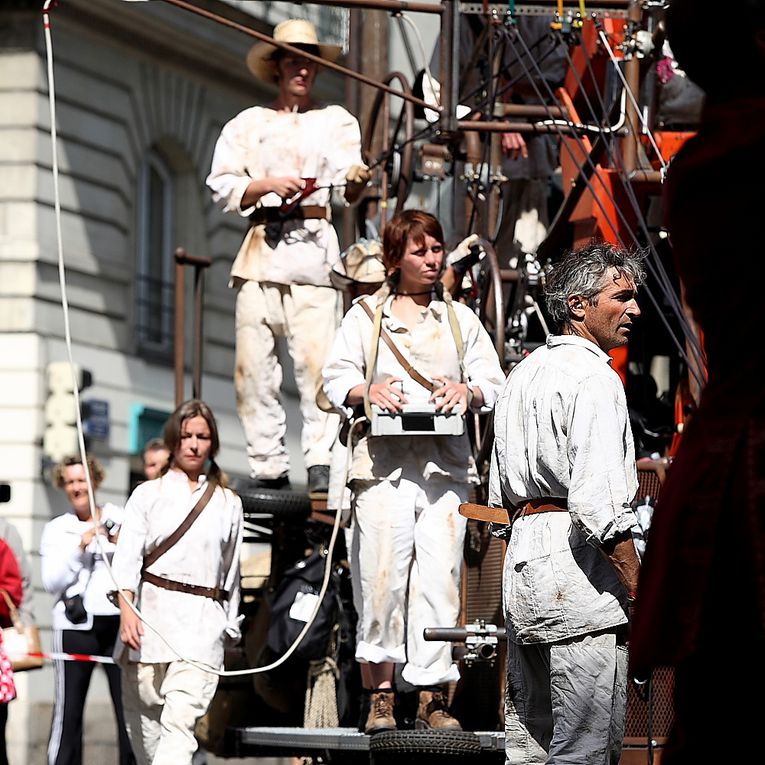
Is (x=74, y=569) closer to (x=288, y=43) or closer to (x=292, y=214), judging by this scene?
(x=292, y=214)

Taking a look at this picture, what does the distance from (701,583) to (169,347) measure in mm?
21258

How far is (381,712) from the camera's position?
27.6 ft

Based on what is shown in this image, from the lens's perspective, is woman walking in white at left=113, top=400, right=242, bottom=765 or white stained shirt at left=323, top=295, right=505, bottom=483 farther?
woman walking in white at left=113, top=400, right=242, bottom=765

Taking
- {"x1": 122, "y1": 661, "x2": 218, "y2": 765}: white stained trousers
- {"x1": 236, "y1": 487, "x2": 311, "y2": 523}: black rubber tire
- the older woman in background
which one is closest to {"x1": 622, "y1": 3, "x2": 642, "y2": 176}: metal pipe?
{"x1": 236, "y1": 487, "x2": 311, "y2": 523}: black rubber tire

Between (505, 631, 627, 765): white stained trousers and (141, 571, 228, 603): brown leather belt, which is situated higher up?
(141, 571, 228, 603): brown leather belt

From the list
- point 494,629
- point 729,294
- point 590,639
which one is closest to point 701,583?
point 729,294

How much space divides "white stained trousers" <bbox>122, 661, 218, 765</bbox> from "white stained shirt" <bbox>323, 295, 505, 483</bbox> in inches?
52.6

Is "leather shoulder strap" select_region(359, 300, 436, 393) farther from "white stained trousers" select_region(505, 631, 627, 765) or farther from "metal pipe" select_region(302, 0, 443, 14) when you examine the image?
"white stained trousers" select_region(505, 631, 627, 765)

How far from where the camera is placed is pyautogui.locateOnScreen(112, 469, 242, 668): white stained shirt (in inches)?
360

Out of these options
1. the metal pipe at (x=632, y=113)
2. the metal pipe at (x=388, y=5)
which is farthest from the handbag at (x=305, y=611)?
the metal pipe at (x=388, y=5)

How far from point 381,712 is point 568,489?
2.69m

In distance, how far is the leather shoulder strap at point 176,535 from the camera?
926 centimetres

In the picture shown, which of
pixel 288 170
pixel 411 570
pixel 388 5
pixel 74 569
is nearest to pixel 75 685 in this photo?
pixel 74 569

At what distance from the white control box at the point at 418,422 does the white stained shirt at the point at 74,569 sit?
308 centimetres
